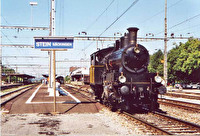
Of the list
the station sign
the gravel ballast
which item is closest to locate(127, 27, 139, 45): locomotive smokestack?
the station sign

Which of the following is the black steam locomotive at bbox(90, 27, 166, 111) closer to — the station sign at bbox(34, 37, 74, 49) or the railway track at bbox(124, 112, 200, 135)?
the railway track at bbox(124, 112, 200, 135)

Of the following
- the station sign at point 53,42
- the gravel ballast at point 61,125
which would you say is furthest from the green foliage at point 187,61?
the gravel ballast at point 61,125

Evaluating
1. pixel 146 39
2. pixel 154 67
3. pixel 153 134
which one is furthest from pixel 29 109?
pixel 154 67

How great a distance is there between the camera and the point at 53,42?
11.4 m

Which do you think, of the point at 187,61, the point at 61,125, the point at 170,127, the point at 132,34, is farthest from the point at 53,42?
the point at 187,61

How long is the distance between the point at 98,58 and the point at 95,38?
14909 millimetres

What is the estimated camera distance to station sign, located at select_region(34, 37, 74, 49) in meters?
11.4

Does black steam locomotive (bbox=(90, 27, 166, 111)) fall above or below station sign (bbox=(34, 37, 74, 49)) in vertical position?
below

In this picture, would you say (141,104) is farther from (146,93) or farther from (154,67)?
(154,67)

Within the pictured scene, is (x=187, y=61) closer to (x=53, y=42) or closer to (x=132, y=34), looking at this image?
(x=132, y=34)

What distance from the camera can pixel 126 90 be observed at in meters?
10.6

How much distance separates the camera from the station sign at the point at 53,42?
11.4 m

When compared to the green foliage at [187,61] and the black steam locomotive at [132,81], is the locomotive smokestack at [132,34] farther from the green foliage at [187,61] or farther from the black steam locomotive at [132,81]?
the green foliage at [187,61]

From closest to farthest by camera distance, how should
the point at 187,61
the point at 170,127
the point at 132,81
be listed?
the point at 170,127 → the point at 132,81 → the point at 187,61
